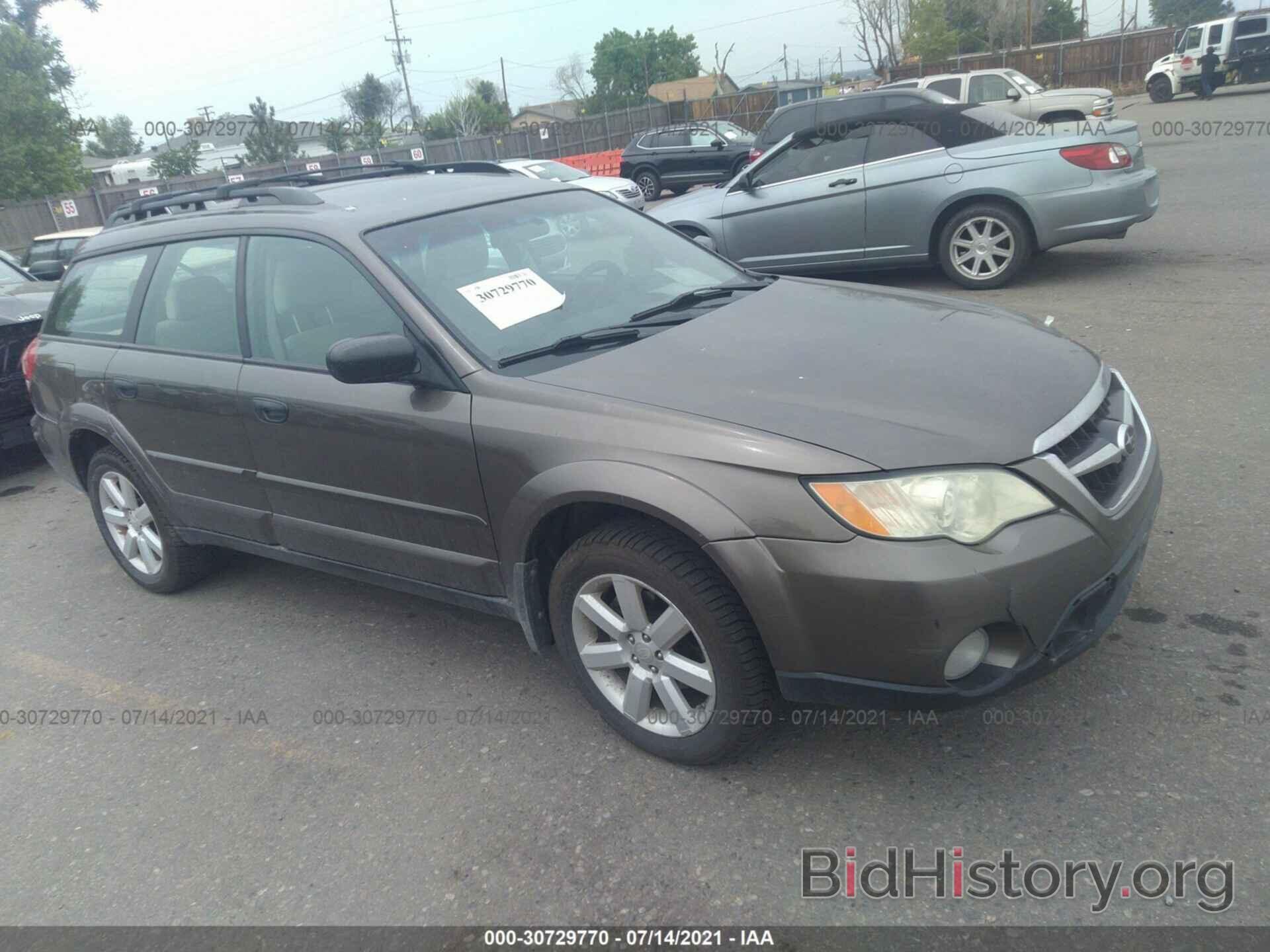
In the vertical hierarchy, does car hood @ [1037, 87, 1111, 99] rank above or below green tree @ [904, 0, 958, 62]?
below

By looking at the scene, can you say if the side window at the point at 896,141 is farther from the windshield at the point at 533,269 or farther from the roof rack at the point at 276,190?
the windshield at the point at 533,269

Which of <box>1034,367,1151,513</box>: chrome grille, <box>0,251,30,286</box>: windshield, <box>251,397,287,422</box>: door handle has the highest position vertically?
<box>0,251,30,286</box>: windshield

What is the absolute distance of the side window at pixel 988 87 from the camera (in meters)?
19.2

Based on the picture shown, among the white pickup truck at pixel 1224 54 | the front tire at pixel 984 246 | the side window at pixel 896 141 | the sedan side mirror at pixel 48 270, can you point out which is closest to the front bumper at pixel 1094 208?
the front tire at pixel 984 246

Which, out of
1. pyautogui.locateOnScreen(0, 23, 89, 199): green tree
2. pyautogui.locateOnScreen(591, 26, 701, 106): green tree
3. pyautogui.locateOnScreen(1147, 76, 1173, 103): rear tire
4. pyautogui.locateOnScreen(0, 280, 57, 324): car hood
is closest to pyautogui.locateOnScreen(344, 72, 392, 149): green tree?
pyautogui.locateOnScreen(591, 26, 701, 106): green tree

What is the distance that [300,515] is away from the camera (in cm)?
373

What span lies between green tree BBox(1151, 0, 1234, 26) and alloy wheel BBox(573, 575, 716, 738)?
290 ft

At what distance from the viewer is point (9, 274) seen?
8500 millimetres

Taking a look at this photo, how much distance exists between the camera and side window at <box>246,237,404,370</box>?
134 inches

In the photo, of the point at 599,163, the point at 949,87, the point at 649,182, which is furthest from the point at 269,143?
the point at 949,87

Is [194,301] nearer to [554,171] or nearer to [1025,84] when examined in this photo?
[554,171]

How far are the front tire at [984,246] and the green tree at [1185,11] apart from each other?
3233 inches

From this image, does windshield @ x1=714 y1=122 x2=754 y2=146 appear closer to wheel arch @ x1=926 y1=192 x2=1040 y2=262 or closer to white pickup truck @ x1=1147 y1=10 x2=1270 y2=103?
wheel arch @ x1=926 y1=192 x2=1040 y2=262

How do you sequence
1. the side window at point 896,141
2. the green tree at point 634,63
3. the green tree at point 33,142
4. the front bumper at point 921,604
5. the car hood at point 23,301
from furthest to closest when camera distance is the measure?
the green tree at point 634,63
the green tree at point 33,142
the side window at point 896,141
the car hood at point 23,301
the front bumper at point 921,604
